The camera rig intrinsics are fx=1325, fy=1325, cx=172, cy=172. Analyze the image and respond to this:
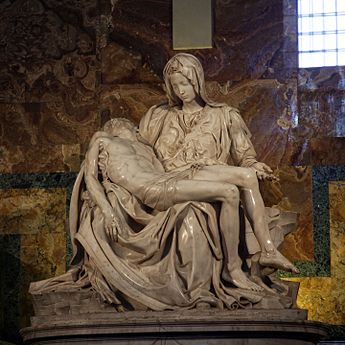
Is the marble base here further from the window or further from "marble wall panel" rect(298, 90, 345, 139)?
the window

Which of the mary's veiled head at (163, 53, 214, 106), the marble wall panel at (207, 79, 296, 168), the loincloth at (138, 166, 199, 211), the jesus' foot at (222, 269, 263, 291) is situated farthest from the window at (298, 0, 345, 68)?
the jesus' foot at (222, 269, 263, 291)

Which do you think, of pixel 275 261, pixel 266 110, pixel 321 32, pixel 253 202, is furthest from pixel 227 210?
pixel 321 32

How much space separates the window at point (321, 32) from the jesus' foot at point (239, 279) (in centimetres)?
301

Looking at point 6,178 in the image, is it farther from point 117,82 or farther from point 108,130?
point 108,130

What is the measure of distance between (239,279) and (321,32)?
3409mm

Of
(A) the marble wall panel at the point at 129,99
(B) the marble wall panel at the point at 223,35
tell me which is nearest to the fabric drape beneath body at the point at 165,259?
(A) the marble wall panel at the point at 129,99

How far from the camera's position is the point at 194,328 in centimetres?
878

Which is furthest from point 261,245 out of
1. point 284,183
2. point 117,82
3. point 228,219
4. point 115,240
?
point 117,82

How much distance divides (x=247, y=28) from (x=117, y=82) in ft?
4.08

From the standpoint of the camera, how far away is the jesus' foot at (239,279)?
358 inches

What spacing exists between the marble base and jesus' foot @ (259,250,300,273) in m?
0.37

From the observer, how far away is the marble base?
28.8ft

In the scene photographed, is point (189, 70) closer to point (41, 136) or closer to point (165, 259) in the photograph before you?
point (165, 259)

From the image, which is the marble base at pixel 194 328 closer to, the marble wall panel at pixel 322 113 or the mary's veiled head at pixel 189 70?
the mary's veiled head at pixel 189 70
